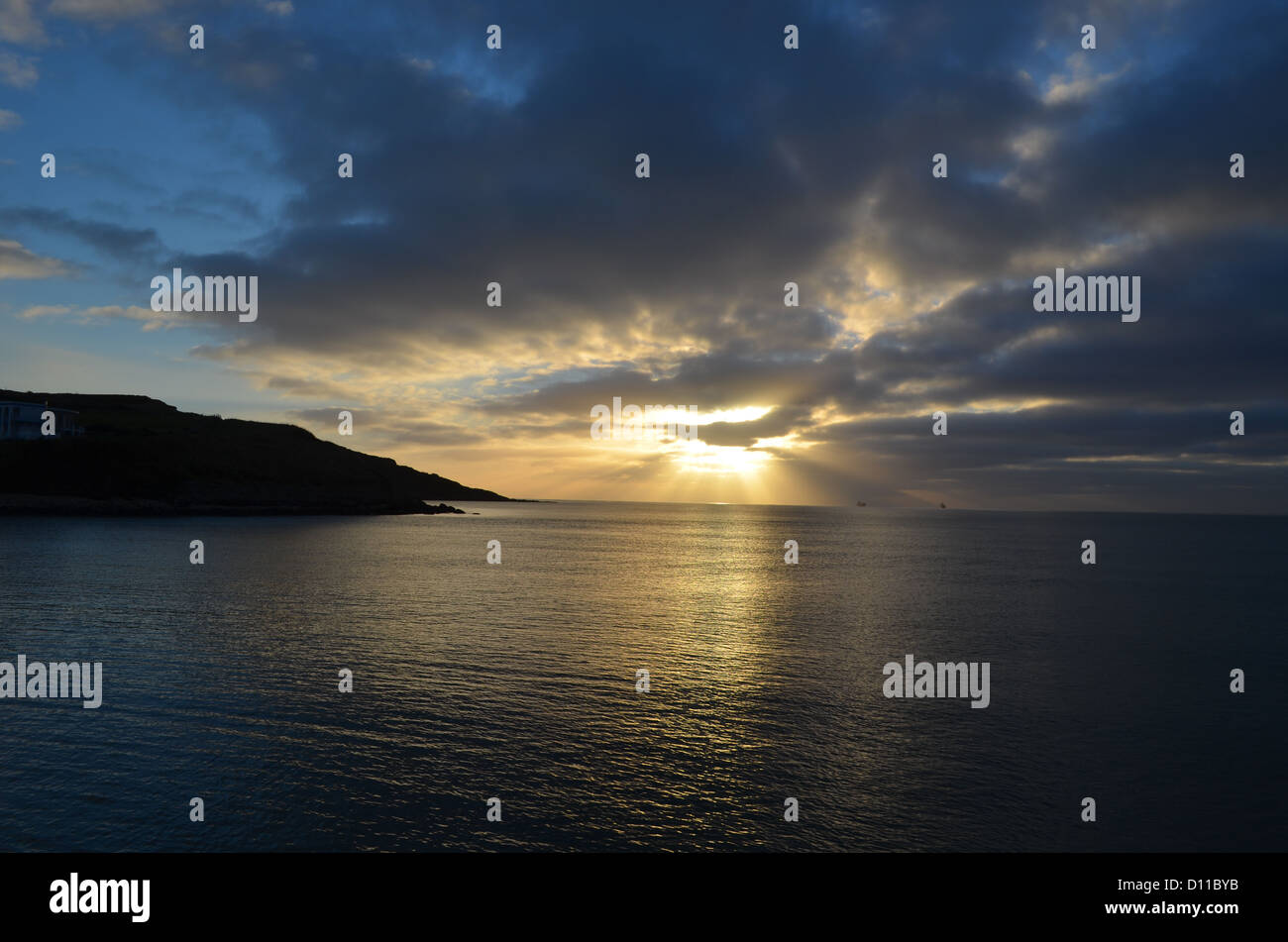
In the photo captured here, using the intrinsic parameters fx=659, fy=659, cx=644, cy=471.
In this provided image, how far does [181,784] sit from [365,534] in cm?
13024

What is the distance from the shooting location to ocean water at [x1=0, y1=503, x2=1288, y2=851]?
21.7 meters

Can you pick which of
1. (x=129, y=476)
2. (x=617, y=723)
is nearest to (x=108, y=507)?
(x=129, y=476)

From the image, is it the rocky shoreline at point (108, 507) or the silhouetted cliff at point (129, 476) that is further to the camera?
the silhouetted cliff at point (129, 476)

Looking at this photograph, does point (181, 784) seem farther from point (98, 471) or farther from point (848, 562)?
point (98, 471)

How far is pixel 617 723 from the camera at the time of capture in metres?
31.3

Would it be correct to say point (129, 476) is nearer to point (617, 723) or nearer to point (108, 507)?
point (108, 507)

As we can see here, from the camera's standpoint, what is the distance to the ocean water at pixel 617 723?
21.7 m

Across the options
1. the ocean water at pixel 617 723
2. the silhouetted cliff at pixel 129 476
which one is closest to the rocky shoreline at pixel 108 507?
the silhouetted cliff at pixel 129 476

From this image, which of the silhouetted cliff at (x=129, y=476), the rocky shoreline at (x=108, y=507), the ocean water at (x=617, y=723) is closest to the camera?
the ocean water at (x=617, y=723)

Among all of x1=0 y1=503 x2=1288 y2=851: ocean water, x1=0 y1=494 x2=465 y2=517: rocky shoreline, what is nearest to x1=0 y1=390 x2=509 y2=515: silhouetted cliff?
x1=0 y1=494 x2=465 y2=517: rocky shoreline

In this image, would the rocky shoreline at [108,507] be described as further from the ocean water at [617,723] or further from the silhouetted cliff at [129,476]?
the ocean water at [617,723]
